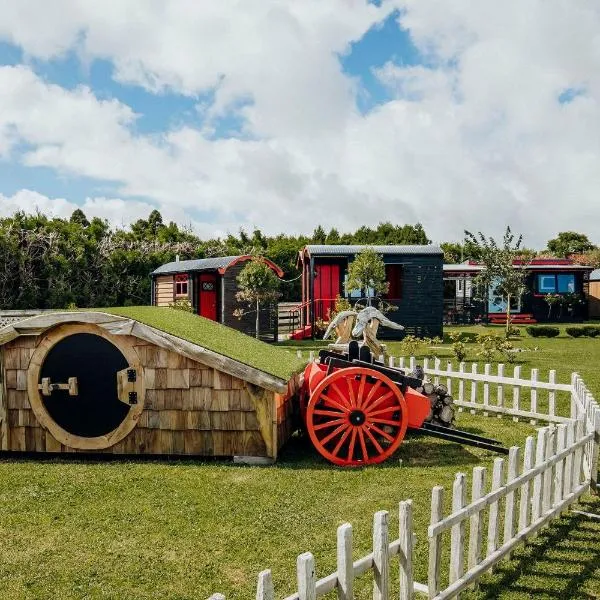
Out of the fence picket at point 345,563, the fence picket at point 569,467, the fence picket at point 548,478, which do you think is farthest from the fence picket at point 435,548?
the fence picket at point 569,467

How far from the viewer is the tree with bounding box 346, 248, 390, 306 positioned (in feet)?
82.2

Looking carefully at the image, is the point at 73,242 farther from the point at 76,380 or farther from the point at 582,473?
the point at 582,473

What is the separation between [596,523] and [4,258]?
27542 millimetres

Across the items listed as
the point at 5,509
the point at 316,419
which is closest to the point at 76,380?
the point at 5,509

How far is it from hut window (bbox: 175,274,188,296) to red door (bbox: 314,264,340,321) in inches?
228

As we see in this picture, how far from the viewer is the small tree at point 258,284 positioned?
24922 millimetres

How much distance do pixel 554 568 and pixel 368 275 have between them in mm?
20321

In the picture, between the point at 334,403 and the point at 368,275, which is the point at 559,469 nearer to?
the point at 334,403

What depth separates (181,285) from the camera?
2939 centimetres

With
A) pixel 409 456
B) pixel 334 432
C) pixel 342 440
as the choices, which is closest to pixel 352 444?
pixel 342 440

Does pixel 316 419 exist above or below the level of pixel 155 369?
below

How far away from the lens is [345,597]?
3.38 m

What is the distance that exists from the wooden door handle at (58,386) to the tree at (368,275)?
1770 centimetres

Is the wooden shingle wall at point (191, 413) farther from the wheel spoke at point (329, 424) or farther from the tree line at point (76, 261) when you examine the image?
the tree line at point (76, 261)
